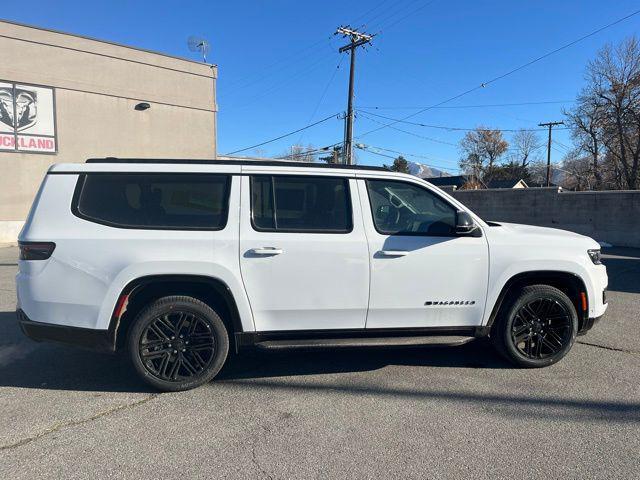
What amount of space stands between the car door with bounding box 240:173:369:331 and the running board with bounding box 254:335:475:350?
0.12 m

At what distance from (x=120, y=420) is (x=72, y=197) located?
5.82 feet

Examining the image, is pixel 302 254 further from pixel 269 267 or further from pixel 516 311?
pixel 516 311

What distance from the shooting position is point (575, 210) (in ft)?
53.7

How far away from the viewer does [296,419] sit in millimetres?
3346

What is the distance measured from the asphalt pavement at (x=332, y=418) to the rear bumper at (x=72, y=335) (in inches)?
17.5

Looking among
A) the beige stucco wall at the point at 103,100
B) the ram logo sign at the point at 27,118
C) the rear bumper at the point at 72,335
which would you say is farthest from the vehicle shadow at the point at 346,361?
the ram logo sign at the point at 27,118

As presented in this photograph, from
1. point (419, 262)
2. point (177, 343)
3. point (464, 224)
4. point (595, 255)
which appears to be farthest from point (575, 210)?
point (177, 343)

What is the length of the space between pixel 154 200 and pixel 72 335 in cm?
125

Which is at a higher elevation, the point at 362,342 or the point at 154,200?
the point at 154,200

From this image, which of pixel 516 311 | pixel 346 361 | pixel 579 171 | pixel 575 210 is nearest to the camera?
pixel 516 311

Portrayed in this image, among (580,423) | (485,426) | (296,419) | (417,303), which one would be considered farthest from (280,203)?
(580,423)

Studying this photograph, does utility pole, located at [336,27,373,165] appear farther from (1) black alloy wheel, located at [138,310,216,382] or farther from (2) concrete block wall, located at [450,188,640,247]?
(1) black alloy wheel, located at [138,310,216,382]

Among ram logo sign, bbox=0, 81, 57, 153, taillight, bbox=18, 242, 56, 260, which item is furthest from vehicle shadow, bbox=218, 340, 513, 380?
ram logo sign, bbox=0, 81, 57, 153

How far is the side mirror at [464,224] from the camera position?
12.8ft
